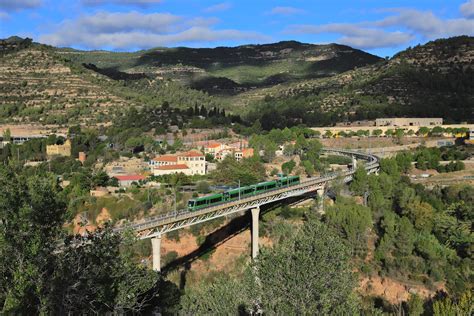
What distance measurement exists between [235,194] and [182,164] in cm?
2034

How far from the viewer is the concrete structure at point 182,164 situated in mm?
60562

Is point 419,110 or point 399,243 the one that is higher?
point 419,110

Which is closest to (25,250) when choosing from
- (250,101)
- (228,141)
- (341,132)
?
(228,141)

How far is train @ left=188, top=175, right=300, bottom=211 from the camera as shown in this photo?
37562 millimetres

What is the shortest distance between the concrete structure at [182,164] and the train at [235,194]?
50.1ft

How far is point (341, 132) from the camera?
89812 millimetres

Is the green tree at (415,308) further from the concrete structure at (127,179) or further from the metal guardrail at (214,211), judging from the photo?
the concrete structure at (127,179)

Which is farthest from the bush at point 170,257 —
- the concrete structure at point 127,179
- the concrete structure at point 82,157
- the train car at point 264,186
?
the concrete structure at point 82,157

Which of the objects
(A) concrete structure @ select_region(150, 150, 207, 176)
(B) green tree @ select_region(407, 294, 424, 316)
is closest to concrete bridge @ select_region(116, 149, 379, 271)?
(B) green tree @ select_region(407, 294, 424, 316)

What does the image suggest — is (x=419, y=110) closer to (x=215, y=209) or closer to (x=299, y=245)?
(x=215, y=209)

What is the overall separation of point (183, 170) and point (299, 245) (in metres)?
41.3

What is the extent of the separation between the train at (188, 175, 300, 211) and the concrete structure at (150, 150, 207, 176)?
50.1 feet

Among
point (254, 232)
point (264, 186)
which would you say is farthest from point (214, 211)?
point (264, 186)

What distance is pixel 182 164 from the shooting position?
61.7 m
